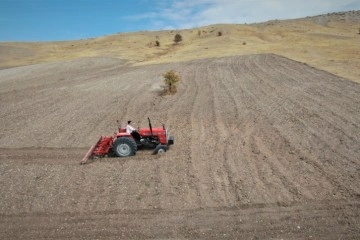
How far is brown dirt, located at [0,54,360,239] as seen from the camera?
1086 centimetres

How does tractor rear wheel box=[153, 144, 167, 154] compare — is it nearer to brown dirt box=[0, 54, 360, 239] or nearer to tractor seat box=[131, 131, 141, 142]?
brown dirt box=[0, 54, 360, 239]

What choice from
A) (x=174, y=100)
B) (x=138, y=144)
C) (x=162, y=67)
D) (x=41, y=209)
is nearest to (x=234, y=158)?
(x=138, y=144)

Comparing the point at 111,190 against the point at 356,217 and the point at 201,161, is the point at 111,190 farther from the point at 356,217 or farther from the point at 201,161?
the point at 356,217

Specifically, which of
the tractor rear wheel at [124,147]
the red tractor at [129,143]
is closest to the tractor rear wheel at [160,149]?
the red tractor at [129,143]

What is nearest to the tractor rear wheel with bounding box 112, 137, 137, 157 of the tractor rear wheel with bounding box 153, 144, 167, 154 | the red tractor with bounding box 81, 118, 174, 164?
the red tractor with bounding box 81, 118, 174, 164

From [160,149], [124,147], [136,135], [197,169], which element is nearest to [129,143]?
[124,147]

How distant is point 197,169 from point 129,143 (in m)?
3.12

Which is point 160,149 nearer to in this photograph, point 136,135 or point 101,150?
point 136,135

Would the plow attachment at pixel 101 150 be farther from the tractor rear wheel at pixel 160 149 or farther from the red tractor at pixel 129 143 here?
the tractor rear wheel at pixel 160 149

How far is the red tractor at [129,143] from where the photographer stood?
1565cm

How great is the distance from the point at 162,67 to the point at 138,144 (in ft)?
89.0

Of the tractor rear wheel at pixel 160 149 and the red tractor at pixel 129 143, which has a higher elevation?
the red tractor at pixel 129 143

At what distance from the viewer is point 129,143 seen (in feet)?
51.2

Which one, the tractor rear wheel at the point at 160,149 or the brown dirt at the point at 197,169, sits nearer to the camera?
the brown dirt at the point at 197,169
